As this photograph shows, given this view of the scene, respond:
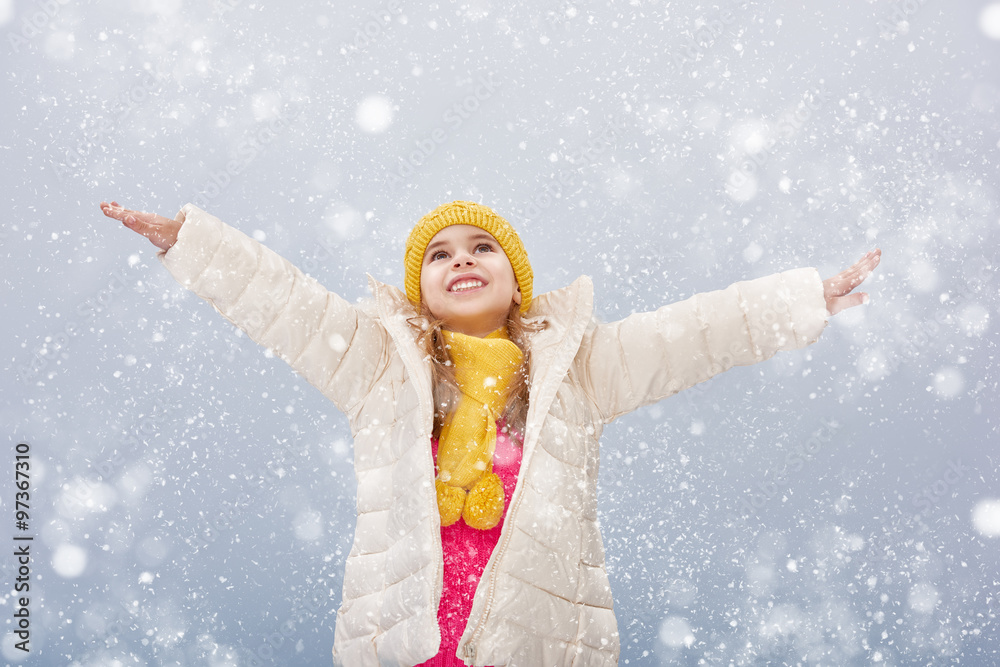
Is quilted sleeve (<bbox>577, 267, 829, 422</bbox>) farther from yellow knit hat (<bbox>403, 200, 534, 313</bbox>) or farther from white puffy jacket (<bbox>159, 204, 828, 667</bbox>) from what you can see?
yellow knit hat (<bbox>403, 200, 534, 313</bbox>)

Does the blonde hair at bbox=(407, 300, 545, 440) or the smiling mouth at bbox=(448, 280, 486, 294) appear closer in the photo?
the blonde hair at bbox=(407, 300, 545, 440)

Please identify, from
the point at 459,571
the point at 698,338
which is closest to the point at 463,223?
the point at 698,338

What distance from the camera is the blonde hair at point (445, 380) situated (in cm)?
199

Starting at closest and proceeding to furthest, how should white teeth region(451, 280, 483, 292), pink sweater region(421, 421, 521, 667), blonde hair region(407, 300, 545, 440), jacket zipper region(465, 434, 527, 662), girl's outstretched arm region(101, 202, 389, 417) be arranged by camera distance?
jacket zipper region(465, 434, 527, 662), pink sweater region(421, 421, 521, 667), girl's outstretched arm region(101, 202, 389, 417), blonde hair region(407, 300, 545, 440), white teeth region(451, 280, 483, 292)

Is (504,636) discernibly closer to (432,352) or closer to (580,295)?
(432,352)

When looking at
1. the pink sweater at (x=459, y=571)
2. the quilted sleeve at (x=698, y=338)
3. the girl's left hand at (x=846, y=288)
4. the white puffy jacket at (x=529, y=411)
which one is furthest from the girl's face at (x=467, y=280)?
the girl's left hand at (x=846, y=288)

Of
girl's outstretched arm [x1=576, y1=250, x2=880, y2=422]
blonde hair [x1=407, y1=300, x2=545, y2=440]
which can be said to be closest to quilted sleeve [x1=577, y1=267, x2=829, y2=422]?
girl's outstretched arm [x1=576, y1=250, x2=880, y2=422]

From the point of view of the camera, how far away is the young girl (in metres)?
1.71

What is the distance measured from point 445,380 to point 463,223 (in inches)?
19.2

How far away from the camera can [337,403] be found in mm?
2047

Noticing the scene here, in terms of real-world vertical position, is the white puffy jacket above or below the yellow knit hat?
below

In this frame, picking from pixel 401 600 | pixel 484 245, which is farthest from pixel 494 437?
pixel 484 245

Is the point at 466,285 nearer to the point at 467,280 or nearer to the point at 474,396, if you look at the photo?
the point at 467,280

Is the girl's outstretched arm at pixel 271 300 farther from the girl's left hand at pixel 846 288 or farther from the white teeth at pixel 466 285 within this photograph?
the girl's left hand at pixel 846 288
